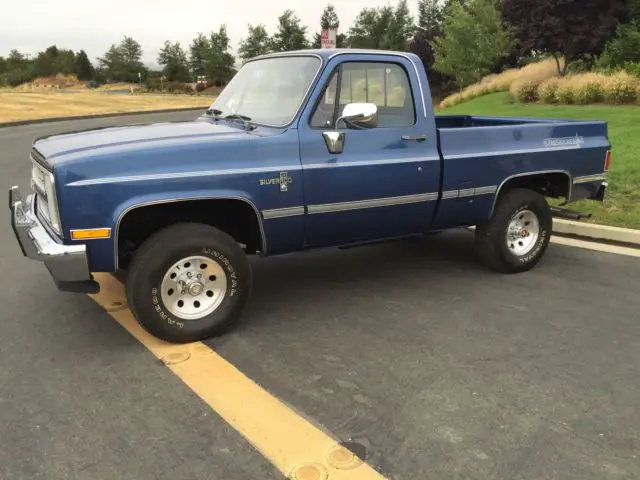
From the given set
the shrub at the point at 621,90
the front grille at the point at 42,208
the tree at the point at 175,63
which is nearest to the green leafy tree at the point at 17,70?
the tree at the point at 175,63

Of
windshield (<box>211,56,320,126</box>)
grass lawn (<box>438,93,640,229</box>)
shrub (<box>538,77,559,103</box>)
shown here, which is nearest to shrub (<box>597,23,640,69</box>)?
shrub (<box>538,77,559,103</box>)

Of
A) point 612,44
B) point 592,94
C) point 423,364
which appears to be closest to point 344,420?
point 423,364

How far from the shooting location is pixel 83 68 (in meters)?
97.6

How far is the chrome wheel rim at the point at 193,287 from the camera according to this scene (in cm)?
378

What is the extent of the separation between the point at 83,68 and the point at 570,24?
8985cm

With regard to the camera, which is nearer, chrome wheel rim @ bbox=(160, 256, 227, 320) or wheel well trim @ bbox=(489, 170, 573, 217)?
chrome wheel rim @ bbox=(160, 256, 227, 320)

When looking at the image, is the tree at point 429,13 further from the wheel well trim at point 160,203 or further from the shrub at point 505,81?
the wheel well trim at point 160,203

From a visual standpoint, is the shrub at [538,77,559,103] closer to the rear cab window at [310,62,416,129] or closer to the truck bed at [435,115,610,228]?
the truck bed at [435,115,610,228]

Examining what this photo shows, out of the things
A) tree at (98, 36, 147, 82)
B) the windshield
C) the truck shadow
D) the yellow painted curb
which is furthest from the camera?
tree at (98, 36, 147, 82)

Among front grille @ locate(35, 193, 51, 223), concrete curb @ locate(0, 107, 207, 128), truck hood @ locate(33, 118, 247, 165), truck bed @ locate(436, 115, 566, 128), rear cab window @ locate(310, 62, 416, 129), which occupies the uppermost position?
rear cab window @ locate(310, 62, 416, 129)

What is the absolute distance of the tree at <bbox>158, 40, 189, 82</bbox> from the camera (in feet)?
275

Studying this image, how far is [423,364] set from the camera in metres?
3.59

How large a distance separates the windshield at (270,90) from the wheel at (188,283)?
102 cm

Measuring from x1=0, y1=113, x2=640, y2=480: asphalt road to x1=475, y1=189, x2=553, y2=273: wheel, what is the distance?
16cm
